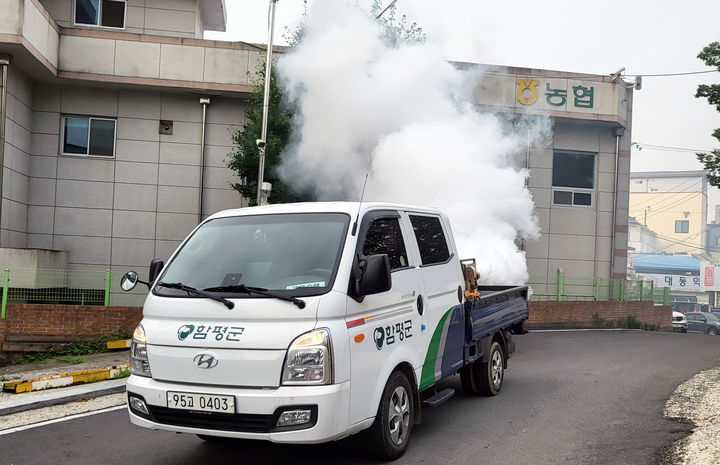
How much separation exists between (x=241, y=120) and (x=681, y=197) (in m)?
94.7

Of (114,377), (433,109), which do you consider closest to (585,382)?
(114,377)

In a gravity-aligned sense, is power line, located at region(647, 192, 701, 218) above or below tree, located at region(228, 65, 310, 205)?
above

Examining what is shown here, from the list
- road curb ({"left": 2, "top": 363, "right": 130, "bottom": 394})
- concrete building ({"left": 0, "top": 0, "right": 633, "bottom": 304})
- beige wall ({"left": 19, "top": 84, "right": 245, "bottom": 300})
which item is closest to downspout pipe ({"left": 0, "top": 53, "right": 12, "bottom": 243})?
concrete building ({"left": 0, "top": 0, "right": 633, "bottom": 304})

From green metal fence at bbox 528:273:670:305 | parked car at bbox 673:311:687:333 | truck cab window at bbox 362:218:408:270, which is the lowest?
parked car at bbox 673:311:687:333

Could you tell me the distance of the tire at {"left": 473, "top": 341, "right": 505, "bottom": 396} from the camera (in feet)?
25.0

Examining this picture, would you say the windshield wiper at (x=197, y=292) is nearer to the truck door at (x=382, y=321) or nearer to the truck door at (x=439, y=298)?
the truck door at (x=382, y=321)

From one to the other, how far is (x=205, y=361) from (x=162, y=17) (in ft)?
56.9

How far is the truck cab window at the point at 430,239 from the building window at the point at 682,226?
101035 mm

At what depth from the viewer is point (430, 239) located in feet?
20.7

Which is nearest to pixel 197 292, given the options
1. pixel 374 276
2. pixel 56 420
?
pixel 374 276

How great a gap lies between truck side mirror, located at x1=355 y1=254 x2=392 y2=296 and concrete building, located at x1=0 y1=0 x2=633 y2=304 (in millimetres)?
12491

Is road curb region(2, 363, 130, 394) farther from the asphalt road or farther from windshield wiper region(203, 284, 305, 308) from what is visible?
windshield wiper region(203, 284, 305, 308)

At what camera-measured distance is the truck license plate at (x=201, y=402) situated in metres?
4.39

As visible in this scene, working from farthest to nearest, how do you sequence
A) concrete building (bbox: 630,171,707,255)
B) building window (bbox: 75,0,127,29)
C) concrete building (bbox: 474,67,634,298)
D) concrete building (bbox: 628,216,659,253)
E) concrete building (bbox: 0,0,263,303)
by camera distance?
concrete building (bbox: 630,171,707,255) → concrete building (bbox: 628,216,659,253) → concrete building (bbox: 474,67,634,298) → building window (bbox: 75,0,127,29) → concrete building (bbox: 0,0,263,303)
